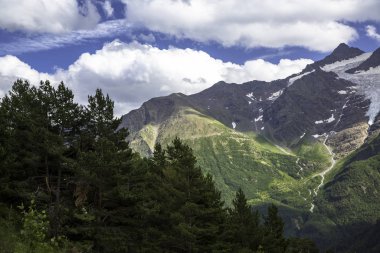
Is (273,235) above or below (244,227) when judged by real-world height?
below

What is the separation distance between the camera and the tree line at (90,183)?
133ft

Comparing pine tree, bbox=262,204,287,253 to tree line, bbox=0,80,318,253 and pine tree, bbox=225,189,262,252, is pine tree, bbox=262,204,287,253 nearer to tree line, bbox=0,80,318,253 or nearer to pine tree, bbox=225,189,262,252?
pine tree, bbox=225,189,262,252

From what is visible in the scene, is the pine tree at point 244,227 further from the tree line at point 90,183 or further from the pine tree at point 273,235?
the tree line at point 90,183

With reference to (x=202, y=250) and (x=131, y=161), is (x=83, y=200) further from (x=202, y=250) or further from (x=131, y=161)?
(x=202, y=250)

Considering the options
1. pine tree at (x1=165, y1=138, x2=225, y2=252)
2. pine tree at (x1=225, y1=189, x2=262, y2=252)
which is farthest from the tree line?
pine tree at (x1=225, y1=189, x2=262, y2=252)

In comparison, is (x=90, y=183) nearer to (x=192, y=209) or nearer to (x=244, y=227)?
(x=192, y=209)

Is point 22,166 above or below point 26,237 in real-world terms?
above

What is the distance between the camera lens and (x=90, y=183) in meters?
41.8

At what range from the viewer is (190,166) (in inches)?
1906

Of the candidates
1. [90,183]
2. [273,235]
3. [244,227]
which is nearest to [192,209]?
[90,183]

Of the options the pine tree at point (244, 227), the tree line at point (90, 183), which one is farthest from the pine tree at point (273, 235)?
the tree line at point (90, 183)

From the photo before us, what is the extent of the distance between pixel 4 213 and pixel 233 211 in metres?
39.3

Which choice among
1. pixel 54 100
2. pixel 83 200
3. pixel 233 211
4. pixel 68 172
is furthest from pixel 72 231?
pixel 233 211

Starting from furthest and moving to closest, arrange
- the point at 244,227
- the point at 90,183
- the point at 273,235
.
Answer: the point at 273,235 → the point at 244,227 → the point at 90,183
